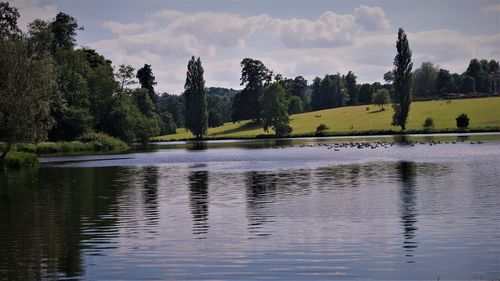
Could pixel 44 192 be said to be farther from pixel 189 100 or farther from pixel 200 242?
pixel 189 100

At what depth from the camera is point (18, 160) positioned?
232ft

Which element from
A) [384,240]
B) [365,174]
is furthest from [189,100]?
[384,240]

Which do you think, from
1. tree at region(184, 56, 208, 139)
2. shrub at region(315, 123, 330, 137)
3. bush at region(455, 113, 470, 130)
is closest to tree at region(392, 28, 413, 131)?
bush at region(455, 113, 470, 130)

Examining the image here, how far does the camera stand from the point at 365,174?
168ft

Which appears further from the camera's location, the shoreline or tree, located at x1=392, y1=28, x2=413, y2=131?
tree, located at x1=392, y1=28, x2=413, y2=131

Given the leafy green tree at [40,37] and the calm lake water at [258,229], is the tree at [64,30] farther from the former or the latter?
the calm lake water at [258,229]

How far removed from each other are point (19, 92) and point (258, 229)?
47821 mm

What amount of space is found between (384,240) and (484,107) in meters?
158

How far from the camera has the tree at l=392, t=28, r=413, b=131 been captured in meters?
151

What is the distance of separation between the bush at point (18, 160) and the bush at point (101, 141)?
43.1 meters

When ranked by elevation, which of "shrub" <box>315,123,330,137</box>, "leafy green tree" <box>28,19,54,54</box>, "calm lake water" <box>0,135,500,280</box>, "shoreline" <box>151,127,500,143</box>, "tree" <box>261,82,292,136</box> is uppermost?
"leafy green tree" <box>28,19,54,54</box>

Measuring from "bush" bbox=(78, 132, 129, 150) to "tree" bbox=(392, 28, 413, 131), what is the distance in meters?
67.3

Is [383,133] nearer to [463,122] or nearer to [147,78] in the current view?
[463,122]

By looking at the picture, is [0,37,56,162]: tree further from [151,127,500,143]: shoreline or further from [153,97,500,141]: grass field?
[153,97,500,141]: grass field
